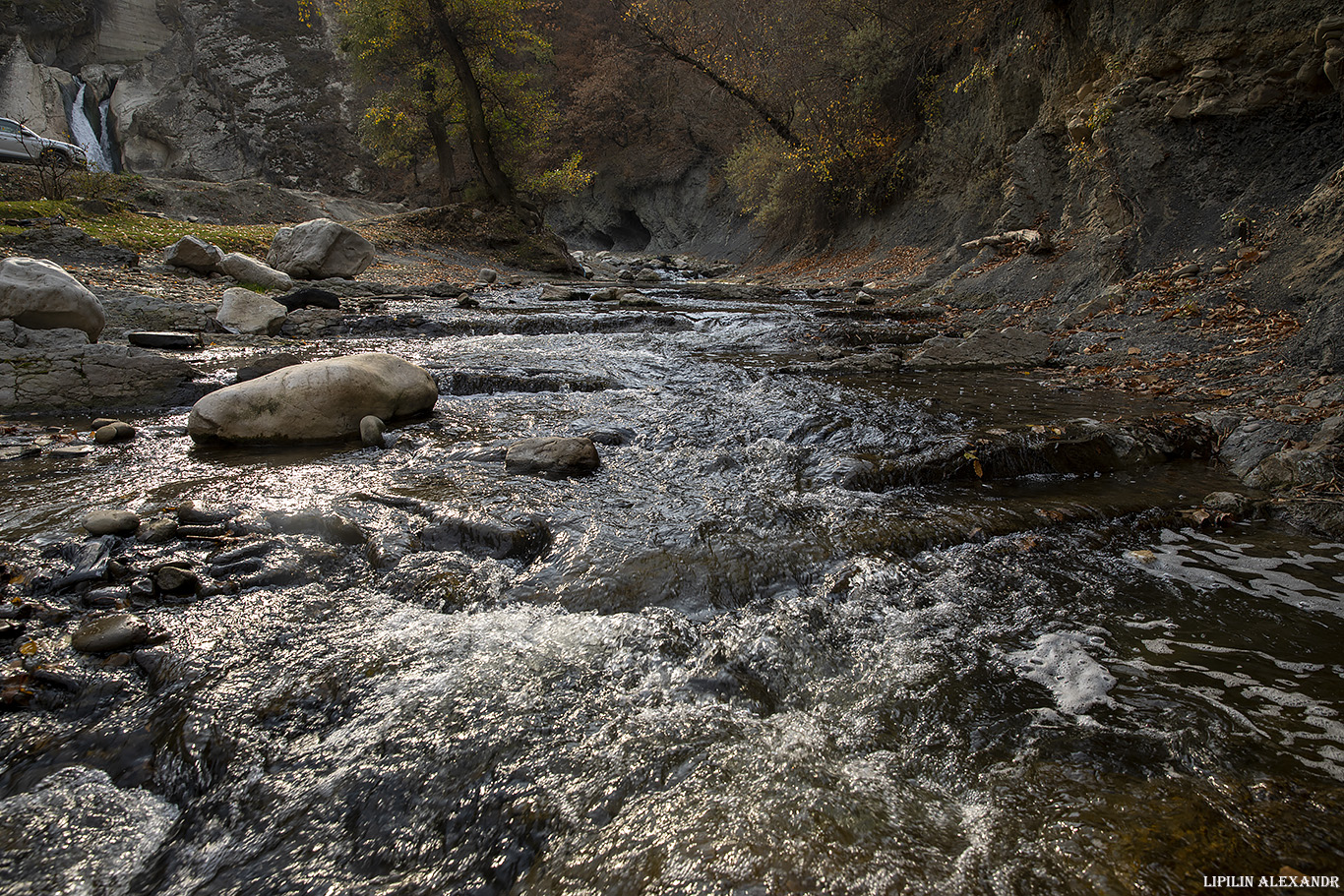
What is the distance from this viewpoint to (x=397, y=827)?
1629 millimetres

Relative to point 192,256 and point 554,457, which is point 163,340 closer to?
point 192,256

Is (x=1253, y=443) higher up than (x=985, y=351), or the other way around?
(x=985, y=351)

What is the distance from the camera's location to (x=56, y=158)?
13.9m

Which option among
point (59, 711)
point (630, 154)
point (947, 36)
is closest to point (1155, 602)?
point (59, 711)

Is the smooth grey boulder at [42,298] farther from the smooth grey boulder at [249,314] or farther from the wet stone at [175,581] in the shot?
the wet stone at [175,581]

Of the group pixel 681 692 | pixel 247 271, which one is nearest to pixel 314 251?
pixel 247 271

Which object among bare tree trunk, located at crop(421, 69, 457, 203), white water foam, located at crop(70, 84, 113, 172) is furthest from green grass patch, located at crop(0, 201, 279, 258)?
white water foam, located at crop(70, 84, 113, 172)

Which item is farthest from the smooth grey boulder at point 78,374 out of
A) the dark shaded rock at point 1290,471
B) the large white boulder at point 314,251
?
the dark shaded rock at point 1290,471

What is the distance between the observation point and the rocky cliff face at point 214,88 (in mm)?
30281

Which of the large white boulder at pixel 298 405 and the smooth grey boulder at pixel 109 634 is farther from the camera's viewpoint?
the large white boulder at pixel 298 405

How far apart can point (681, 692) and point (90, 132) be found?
149 ft

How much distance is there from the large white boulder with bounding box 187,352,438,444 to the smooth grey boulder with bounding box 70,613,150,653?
2123 mm

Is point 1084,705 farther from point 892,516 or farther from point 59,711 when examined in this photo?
point 59,711

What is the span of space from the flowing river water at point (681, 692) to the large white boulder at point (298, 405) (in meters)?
0.31
